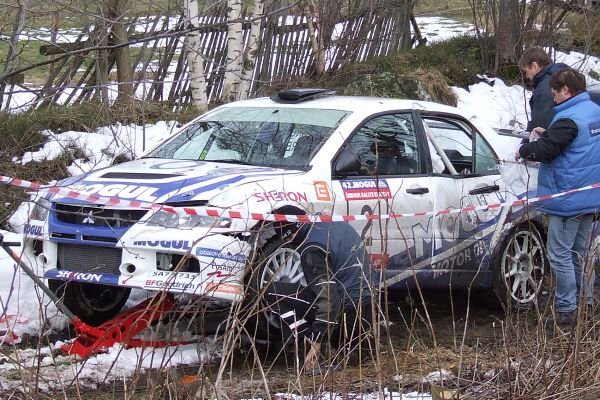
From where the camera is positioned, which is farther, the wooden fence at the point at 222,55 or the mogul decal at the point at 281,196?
the wooden fence at the point at 222,55

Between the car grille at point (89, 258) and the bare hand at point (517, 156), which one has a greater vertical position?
the bare hand at point (517, 156)

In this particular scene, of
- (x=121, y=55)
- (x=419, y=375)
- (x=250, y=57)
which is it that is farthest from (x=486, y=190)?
(x=121, y=55)

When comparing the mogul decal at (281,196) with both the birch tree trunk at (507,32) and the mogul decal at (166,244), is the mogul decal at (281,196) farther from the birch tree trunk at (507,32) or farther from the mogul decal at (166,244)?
the birch tree trunk at (507,32)

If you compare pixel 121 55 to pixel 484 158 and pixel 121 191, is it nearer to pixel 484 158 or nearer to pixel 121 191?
pixel 484 158

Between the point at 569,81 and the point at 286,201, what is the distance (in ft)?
7.21

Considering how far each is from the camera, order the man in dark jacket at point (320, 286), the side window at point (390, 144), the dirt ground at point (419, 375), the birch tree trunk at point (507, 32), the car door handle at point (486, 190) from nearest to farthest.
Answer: the dirt ground at point (419, 375), the man in dark jacket at point (320, 286), the side window at point (390, 144), the car door handle at point (486, 190), the birch tree trunk at point (507, 32)

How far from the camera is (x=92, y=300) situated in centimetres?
659

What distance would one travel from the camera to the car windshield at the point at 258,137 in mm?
6555

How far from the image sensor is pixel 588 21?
16.0m

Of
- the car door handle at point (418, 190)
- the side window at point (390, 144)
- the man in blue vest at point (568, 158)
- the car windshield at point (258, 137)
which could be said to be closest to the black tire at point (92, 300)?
the car windshield at point (258, 137)

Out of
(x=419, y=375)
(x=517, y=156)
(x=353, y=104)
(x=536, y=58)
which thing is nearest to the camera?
(x=419, y=375)

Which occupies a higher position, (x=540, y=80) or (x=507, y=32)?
(x=507, y=32)

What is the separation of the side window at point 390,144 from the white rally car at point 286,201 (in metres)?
0.01

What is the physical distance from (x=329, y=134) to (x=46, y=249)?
203 centimetres
